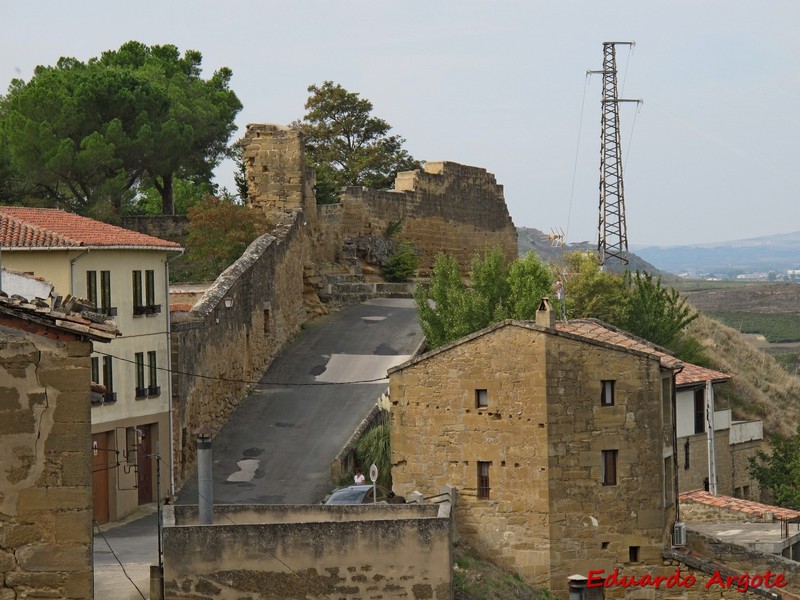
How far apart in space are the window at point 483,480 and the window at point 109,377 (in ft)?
26.0

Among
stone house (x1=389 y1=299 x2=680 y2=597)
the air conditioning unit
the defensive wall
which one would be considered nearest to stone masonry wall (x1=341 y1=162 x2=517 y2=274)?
the defensive wall

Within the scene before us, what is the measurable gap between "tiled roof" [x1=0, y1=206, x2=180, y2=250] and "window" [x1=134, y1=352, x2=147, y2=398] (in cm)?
248

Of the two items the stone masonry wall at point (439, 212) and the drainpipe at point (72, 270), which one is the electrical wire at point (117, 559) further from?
the stone masonry wall at point (439, 212)

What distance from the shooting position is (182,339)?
3691cm

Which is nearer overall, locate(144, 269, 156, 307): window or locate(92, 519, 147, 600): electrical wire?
locate(92, 519, 147, 600): electrical wire

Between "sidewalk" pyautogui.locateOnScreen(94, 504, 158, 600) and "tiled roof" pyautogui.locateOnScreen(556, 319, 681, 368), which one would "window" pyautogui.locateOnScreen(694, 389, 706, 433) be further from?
"sidewalk" pyautogui.locateOnScreen(94, 504, 158, 600)

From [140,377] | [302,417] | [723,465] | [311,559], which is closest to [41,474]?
[311,559]

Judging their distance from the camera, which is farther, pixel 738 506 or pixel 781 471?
pixel 781 471

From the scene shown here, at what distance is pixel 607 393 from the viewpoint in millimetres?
32781

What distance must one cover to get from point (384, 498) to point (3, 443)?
18613 millimetres

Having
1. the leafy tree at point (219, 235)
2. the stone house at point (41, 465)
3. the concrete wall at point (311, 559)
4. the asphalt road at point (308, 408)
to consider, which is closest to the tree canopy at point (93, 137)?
the leafy tree at point (219, 235)

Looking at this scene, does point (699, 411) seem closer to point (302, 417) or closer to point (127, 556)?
point (302, 417)

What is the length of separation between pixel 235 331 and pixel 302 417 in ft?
10.8

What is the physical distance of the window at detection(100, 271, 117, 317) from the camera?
34656 mm
